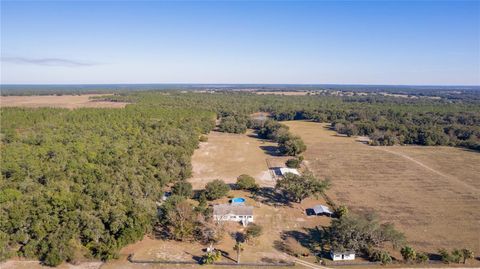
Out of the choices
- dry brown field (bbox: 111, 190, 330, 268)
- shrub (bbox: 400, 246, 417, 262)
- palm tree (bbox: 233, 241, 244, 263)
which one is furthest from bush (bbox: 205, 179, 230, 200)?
shrub (bbox: 400, 246, 417, 262)

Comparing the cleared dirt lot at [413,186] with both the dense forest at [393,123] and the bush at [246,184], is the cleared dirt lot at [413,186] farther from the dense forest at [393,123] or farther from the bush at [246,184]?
the bush at [246,184]

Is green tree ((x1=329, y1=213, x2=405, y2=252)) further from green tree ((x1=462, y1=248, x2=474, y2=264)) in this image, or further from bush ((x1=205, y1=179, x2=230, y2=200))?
bush ((x1=205, y1=179, x2=230, y2=200))

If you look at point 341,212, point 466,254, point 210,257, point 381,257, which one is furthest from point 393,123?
point 210,257

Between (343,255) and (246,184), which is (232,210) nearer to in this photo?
(246,184)

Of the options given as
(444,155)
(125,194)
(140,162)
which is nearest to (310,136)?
(444,155)

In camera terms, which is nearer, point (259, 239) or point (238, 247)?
point (238, 247)

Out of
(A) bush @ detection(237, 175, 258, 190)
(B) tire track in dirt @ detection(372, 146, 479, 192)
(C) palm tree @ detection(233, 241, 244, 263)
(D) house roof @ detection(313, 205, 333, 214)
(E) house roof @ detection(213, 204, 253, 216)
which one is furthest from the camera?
(B) tire track in dirt @ detection(372, 146, 479, 192)

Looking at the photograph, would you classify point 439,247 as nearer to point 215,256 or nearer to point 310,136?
point 215,256
